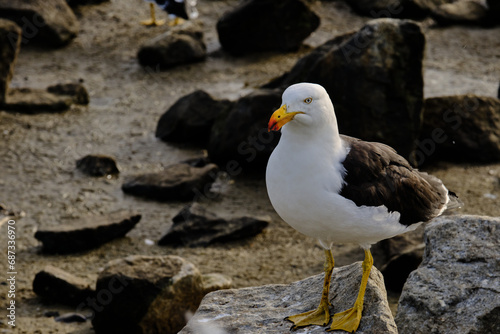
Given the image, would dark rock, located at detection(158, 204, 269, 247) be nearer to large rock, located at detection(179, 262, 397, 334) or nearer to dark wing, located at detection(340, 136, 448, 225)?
large rock, located at detection(179, 262, 397, 334)

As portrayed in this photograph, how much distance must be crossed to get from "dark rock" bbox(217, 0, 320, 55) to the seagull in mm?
10126

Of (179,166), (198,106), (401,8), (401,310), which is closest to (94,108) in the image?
(198,106)

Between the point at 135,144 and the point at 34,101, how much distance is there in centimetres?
218

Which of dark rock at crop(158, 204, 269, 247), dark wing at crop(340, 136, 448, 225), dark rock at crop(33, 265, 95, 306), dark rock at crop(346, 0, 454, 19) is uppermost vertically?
dark wing at crop(340, 136, 448, 225)

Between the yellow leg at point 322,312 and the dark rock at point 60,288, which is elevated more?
the yellow leg at point 322,312

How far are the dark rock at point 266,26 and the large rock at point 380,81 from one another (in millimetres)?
4598

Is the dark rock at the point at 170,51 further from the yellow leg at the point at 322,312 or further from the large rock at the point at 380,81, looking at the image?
the yellow leg at the point at 322,312

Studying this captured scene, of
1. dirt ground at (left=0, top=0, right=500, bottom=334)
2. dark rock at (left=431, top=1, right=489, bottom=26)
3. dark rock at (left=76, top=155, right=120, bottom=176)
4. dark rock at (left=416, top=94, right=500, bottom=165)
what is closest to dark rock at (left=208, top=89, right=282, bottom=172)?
dirt ground at (left=0, top=0, right=500, bottom=334)

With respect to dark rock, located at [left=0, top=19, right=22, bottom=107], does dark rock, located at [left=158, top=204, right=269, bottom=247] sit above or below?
below

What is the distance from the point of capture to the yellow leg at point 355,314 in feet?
17.7

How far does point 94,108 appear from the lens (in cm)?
1329

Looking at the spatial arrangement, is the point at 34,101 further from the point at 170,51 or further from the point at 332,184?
the point at 332,184

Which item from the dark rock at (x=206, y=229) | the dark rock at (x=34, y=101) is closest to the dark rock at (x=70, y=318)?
the dark rock at (x=206, y=229)

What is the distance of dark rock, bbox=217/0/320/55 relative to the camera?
50.3ft
